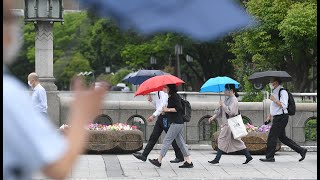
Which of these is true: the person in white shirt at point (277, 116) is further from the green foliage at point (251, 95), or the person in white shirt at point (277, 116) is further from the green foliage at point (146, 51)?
the green foliage at point (146, 51)

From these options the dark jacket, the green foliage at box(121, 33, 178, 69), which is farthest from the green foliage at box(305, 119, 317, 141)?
the green foliage at box(121, 33, 178, 69)

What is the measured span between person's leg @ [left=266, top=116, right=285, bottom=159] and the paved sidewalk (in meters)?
0.21

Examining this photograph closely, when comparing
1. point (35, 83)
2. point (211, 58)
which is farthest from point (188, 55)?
point (35, 83)

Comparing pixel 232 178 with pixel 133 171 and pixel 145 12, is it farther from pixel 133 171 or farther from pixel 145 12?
pixel 145 12

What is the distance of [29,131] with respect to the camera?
2172 mm

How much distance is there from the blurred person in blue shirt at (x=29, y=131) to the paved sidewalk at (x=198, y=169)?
32.7ft

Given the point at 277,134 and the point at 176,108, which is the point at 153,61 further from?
the point at 176,108

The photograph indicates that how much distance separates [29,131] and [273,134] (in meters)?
13.8

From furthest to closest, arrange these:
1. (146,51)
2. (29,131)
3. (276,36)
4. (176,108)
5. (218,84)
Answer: (146,51) → (276,36) → (218,84) → (176,108) → (29,131)

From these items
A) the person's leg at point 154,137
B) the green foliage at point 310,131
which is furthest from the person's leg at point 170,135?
the green foliage at point 310,131

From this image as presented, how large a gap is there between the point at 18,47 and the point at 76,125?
0.25 meters

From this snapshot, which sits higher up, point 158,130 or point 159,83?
point 159,83

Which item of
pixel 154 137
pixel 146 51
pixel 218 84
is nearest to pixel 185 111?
pixel 154 137

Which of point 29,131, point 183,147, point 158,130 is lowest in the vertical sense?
point 183,147
